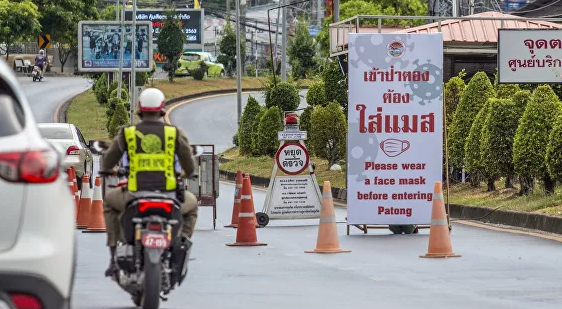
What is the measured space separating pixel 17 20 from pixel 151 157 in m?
50.9

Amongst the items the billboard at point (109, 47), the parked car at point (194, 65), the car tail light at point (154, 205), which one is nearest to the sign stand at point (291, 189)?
the car tail light at point (154, 205)

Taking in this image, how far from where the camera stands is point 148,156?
32.8ft

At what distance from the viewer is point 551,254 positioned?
587 inches

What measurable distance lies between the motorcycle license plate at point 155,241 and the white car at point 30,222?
2988 millimetres

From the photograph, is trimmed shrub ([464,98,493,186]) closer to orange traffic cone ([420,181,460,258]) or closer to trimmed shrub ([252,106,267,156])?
orange traffic cone ([420,181,460,258])

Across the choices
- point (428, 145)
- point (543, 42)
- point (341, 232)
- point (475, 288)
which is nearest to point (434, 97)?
point (428, 145)

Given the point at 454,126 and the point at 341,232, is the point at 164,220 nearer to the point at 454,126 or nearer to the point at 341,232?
the point at 341,232

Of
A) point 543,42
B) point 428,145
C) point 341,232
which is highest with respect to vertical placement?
point 543,42

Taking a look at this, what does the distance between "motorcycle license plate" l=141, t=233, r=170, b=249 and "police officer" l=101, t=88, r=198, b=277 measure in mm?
470

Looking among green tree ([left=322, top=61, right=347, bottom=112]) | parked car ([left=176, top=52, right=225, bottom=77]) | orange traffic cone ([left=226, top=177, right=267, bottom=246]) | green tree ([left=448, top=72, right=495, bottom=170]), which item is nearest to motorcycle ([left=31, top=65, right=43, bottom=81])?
parked car ([left=176, top=52, right=225, bottom=77])

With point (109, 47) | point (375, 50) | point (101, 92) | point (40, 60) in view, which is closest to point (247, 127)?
point (101, 92)

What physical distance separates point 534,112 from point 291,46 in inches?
2446

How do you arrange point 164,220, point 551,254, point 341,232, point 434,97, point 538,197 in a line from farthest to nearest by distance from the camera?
point 538,197
point 341,232
point 434,97
point 551,254
point 164,220

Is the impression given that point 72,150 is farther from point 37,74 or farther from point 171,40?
point 37,74
